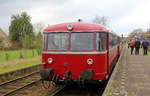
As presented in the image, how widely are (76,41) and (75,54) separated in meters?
0.49

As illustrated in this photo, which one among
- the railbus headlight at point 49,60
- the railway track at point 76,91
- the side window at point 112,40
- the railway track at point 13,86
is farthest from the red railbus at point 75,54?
the railway track at point 13,86

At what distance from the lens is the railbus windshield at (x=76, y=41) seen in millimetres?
9734

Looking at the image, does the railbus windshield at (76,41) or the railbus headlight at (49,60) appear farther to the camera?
the railbus headlight at (49,60)

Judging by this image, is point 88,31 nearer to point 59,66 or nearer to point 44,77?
point 59,66

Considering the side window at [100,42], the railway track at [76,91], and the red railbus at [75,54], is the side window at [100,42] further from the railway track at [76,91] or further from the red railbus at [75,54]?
the railway track at [76,91]

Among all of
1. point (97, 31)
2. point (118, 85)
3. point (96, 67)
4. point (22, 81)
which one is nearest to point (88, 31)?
point (97, 31)

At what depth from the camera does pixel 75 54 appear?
9.82 metres

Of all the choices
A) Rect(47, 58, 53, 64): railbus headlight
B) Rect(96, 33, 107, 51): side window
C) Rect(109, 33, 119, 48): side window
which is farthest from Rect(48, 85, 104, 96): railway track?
Rect(109, 33, 119, 48): side window

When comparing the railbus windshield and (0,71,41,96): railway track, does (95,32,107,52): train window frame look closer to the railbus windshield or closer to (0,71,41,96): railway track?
the railbus windshield

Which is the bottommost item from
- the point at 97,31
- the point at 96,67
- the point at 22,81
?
the point at 22,81

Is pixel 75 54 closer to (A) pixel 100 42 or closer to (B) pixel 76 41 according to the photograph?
(B) pixel 76 41

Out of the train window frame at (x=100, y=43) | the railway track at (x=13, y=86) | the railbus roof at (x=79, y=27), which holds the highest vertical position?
the railbus roof at (x=79, y=27)

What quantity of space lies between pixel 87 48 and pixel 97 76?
108 cm

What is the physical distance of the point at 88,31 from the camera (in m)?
9.80
